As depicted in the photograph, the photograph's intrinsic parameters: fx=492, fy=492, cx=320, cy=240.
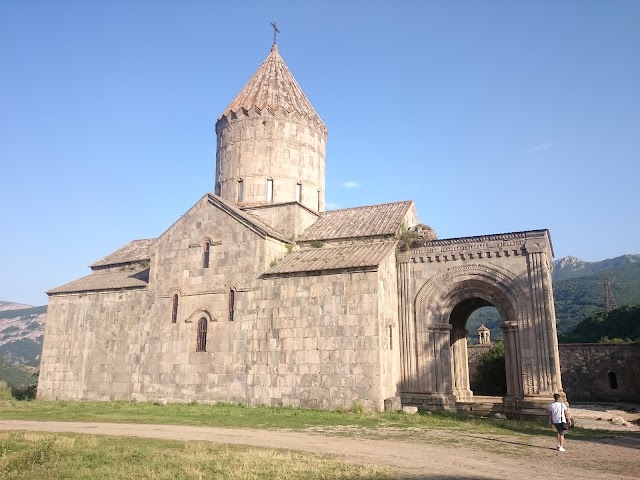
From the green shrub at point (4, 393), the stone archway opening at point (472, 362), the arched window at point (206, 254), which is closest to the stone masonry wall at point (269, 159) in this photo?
the arched window at point (206, 254)

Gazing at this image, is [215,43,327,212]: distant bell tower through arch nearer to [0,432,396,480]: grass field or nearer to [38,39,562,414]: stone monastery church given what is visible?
[38,39,562,414]: stone monastery church

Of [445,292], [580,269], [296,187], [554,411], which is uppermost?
[580,269]

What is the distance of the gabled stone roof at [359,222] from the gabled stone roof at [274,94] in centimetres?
483

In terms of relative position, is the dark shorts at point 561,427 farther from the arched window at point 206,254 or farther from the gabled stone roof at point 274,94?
the gabled stone roof at point 274,94

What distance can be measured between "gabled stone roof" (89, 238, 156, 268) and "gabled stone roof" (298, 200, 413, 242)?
329 inches

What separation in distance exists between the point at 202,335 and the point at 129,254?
8.50 metres

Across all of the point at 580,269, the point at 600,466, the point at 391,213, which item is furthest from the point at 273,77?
the point at 580,269

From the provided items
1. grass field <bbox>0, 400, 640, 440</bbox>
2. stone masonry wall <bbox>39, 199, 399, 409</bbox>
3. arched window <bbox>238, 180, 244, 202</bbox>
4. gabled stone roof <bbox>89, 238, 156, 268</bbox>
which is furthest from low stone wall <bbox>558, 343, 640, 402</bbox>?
gabled stone roof <bbox>89, 238, 156, 268</bbox>

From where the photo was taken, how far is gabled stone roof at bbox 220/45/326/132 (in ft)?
73.2

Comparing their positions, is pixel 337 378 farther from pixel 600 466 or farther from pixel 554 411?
pixel 600 466

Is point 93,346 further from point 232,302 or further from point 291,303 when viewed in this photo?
point 291,303

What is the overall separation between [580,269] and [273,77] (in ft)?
472

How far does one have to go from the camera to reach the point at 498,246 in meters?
17.2

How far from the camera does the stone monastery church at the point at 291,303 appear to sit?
15805 mm
